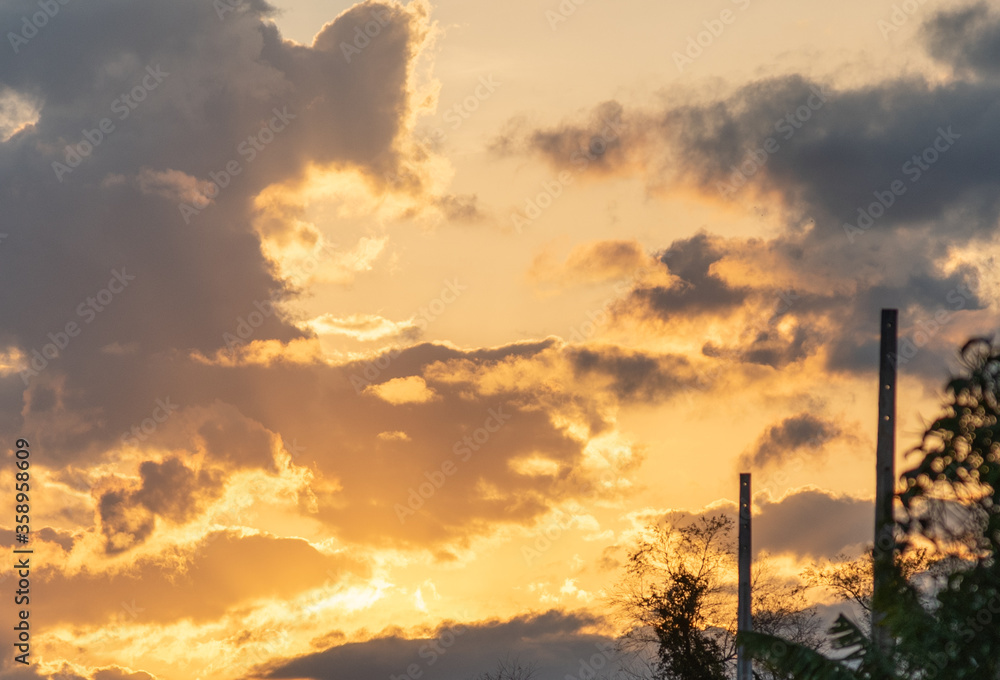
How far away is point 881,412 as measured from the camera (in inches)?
664

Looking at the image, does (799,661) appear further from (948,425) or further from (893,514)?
(948,425)

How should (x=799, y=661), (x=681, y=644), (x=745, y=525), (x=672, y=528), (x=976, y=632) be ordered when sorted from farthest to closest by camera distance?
(x=672, y=528), (x=681, y=644), (x=745, y=525), (x=799, y=661), (x=976, y=632)

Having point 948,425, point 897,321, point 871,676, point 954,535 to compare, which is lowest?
point 871,676

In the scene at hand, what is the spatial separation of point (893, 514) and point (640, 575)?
36132 mm

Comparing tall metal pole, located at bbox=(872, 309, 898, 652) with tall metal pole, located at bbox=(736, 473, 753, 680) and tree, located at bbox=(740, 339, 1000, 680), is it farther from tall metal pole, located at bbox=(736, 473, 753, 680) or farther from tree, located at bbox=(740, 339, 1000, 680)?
tall metal pole, located at bbox=(736, 473, 753, 680)

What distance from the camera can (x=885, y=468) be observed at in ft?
53.7

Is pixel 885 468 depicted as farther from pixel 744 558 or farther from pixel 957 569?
pixel 744 558

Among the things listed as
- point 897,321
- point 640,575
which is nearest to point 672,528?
point 640,575

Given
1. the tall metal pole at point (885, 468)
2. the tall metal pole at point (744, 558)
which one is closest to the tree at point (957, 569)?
the tall metal pole at point (885, 468)

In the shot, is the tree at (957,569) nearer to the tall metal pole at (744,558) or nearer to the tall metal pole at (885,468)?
the tall metal pole at (885,468)

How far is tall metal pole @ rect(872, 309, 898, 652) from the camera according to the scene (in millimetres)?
14414

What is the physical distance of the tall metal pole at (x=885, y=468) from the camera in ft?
47.3

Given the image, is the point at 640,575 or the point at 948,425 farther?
the point at 640,575

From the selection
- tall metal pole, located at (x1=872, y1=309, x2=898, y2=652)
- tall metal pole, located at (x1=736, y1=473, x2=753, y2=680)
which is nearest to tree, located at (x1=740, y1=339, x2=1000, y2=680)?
A: tall metal pole, located at (x1=872, y1=309, x2=898, y2=652)
